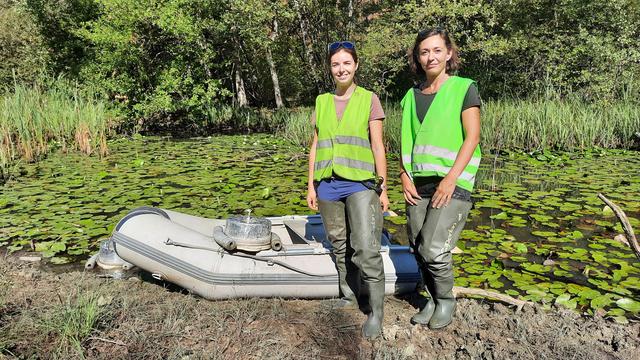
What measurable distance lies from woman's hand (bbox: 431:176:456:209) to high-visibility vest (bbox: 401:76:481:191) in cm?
6

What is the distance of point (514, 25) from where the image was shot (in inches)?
412

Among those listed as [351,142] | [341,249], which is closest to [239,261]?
[341,249]

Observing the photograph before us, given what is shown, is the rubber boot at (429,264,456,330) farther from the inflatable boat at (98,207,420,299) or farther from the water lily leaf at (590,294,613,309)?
the water lily leaf at (590,294,613,309)

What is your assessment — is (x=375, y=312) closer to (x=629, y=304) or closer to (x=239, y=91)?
(x=629, y=304)

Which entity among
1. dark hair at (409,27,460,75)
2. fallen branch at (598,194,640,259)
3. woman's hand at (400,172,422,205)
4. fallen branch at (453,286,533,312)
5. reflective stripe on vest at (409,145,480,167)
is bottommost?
fallen branch at (453,286,533,312)

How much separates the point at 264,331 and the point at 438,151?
126 cm

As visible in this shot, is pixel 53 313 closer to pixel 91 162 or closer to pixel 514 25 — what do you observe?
pixel 91 162

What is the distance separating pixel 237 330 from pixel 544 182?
177 inches

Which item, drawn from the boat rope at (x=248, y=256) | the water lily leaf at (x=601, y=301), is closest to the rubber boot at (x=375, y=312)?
the boat rope at (x=248, y=256)

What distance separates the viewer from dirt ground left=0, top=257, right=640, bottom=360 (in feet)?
7.09

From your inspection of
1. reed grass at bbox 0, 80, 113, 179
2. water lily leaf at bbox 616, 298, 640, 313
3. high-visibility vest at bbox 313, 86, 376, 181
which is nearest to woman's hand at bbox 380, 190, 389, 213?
high-visibility vest at bbox 313, 86, 376, 181

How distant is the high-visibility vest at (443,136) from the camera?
2037 mm

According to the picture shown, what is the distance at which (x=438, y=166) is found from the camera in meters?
2.11

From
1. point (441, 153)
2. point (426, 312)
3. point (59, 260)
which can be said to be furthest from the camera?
point (59, 260)
